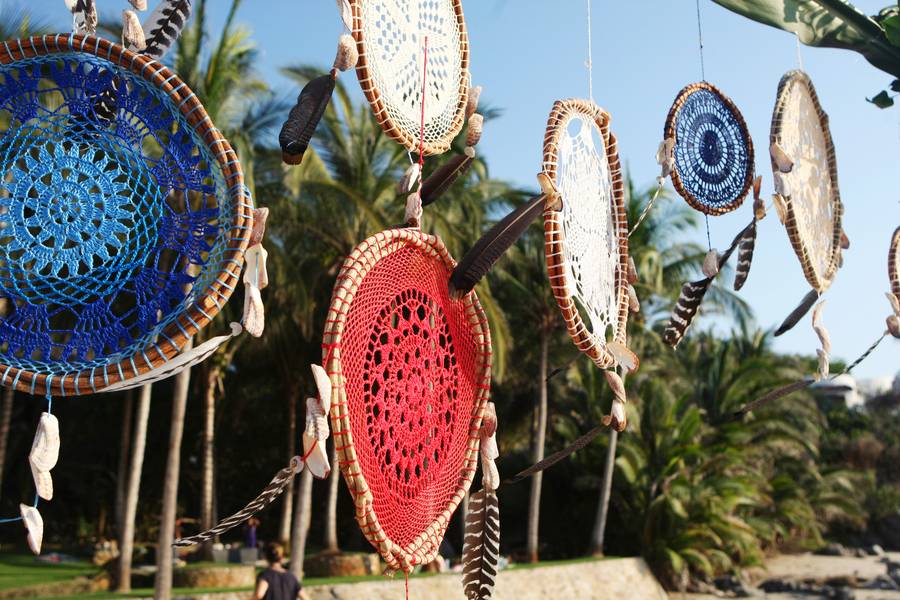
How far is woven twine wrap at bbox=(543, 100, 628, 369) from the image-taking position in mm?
A: 2150

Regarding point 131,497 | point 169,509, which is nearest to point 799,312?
point 169,509

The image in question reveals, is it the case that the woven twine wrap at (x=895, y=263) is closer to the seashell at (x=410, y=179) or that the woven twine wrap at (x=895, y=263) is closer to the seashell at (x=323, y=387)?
the seashell at (x=410, y=179)

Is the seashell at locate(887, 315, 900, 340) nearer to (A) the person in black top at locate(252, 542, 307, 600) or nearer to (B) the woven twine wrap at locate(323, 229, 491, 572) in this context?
(B) the woven twine wrap at locate(323, 229, 491, 572)

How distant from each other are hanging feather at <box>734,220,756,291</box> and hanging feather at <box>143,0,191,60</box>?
1911 mm

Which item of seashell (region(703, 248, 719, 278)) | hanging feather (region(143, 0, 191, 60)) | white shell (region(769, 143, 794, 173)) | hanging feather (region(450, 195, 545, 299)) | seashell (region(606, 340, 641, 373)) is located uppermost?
white shell (region(769, 143, 794, 173))

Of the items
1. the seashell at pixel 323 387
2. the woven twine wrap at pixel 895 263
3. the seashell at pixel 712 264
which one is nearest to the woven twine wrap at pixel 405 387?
the seashell at pixel 323 387

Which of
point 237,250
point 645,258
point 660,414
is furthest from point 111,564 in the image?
point 237,250

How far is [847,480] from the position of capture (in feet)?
77.3

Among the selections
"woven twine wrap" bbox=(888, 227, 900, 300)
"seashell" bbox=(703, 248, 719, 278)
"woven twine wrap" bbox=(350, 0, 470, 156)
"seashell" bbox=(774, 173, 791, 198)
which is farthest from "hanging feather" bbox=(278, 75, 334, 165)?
"woven twine wrap" bbox=(888, 227, 900, 300)

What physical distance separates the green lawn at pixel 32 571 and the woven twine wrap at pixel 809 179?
374 inches

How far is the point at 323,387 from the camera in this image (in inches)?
62.5

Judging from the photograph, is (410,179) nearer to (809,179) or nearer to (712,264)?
(712,264)

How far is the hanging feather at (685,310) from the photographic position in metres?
2.79

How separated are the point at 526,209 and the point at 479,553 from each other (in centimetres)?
78
